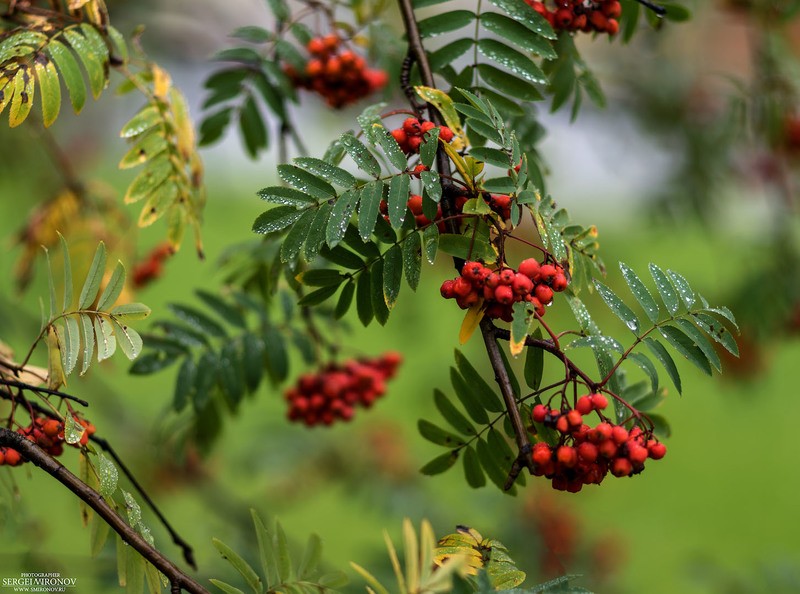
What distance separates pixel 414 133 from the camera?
1207 millimetres

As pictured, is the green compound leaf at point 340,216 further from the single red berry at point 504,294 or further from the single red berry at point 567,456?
the single red berry at point 567,456

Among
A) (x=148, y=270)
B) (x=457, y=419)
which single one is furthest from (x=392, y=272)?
(x=148, y=270)

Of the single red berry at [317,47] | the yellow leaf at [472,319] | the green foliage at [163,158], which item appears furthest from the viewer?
the single red berry at [317,47]

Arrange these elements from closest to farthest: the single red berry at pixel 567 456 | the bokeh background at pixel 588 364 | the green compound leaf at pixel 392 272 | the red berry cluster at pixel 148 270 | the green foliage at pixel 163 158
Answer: the single red berry at pixel 567 456
the green compound leaf at pixel 392 272
the green foliage at pixel 163 158
the red berry cluster at pixel 148 270
the bokeh background at pixel 588 364

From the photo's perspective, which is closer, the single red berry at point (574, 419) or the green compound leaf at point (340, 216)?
the single red berry at point (574, 419)

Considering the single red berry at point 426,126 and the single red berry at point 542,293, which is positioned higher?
the single red berry at point 426,126

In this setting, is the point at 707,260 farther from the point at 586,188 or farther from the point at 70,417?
the point at 70,417

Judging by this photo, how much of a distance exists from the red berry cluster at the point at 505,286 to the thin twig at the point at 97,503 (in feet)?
1.54

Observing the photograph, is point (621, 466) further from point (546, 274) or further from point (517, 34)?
point (517, 34)

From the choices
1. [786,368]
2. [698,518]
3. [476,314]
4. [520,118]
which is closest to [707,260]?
[786,368]

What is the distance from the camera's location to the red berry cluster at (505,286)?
41.6 inches

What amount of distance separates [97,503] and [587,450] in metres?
0.59

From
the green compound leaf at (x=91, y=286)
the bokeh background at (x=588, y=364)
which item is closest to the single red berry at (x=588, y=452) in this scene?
the bokeh background at (x=588, y=364)

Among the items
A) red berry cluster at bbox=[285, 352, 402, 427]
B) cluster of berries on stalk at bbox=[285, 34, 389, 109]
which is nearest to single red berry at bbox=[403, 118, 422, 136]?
cluster of berries on stalk at bbox=[285, 34, 389, 109]
